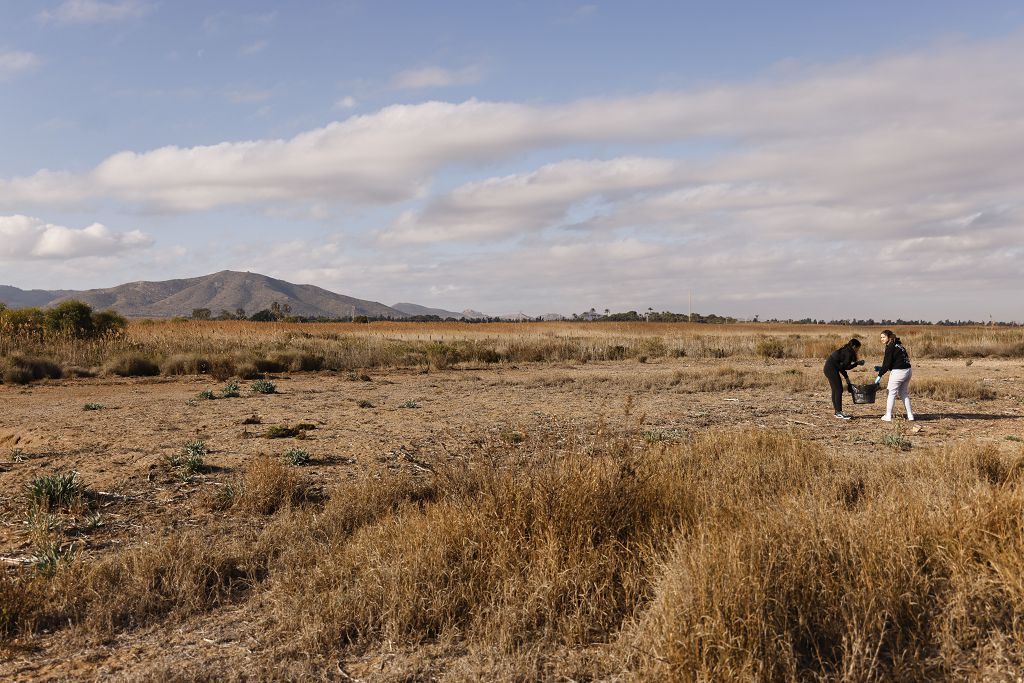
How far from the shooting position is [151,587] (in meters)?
4.71

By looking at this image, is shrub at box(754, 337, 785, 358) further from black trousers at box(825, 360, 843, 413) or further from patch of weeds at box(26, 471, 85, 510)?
patch of weeds at box(26, 471, 85, 510)

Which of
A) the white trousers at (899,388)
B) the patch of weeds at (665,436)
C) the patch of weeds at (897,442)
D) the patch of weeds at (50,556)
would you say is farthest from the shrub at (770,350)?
the patch of weeds at (50,556)

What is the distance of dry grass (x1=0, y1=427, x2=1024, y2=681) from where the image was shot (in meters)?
3.60

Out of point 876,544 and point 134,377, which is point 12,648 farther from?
point 134,377

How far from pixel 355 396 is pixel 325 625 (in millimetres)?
13009

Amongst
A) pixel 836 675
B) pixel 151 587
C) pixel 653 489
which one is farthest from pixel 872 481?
pixel 151 587

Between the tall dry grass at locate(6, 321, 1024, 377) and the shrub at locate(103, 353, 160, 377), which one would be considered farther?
the tall dry grass at locate(6, 321, 1024, 377)

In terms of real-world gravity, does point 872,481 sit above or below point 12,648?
above

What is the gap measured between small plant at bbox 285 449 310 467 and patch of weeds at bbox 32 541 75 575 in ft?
9.66

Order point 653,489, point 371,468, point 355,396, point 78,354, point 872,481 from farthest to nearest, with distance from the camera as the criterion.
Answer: point 78,354
point 355,396
point 371,468
point 872,481
point 653,489

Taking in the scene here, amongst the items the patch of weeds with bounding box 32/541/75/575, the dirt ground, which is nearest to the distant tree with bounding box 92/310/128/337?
the dirt ground

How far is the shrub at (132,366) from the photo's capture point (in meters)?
22.6

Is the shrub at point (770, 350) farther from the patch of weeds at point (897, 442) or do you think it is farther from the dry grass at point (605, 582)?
the dry grass at point (605, 582)

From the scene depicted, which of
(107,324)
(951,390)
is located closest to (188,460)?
(951,390)
